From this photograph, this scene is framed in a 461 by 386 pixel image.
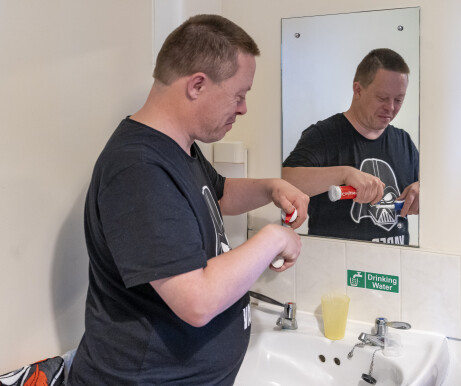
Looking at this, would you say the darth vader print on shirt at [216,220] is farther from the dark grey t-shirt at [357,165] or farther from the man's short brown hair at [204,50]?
the dark grey t-shirt at [357,165]

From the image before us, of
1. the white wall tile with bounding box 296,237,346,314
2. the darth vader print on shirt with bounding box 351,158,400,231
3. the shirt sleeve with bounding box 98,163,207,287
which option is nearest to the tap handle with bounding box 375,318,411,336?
the white wall tile with bounding box 296,237,346,314

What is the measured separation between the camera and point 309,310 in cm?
147

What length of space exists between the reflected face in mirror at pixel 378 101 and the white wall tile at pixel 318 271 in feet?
1.12

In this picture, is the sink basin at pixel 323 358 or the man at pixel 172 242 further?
the sink basin at pixel 323 358

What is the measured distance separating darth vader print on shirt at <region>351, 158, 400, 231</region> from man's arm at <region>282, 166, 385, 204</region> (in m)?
0.01

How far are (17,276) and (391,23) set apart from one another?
3.59ft

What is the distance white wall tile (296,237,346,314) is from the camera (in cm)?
141

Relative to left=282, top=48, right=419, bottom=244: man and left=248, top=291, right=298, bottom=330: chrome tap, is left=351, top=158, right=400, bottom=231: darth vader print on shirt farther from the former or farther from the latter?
left=248, top=291, right=298, bottom=330: chrome tap

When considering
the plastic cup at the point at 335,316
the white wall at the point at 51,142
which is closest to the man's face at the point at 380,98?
the plastic cup at the point at 335,316

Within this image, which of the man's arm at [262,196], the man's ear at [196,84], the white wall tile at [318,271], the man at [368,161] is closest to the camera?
the man's ear at [196,84]

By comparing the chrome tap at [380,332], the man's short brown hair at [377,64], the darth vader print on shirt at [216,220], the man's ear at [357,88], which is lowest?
the chrome tap at [380,332]

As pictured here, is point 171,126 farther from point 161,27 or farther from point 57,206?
point 161,27

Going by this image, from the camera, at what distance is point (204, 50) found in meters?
0.84

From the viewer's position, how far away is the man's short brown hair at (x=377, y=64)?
1.29 m
